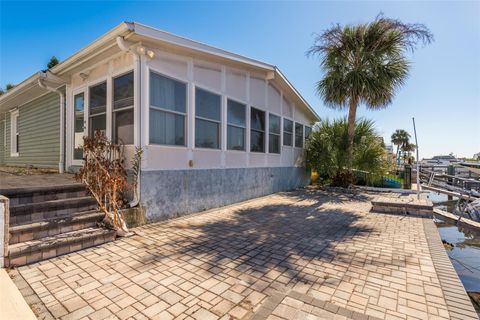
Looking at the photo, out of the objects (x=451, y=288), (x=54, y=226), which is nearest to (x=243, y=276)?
(x=451, y=288)

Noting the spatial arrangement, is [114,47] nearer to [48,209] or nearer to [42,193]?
[42,193]

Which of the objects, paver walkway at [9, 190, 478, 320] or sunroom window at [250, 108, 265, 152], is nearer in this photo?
paver walkway at [9, 190, 478, 320]

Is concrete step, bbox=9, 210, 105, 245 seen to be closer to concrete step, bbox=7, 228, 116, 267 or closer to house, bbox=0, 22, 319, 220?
concrete step, bbox=7, 228, 116, 267

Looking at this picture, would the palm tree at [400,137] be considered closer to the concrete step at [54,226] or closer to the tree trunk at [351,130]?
the tree trunk at [351,130]

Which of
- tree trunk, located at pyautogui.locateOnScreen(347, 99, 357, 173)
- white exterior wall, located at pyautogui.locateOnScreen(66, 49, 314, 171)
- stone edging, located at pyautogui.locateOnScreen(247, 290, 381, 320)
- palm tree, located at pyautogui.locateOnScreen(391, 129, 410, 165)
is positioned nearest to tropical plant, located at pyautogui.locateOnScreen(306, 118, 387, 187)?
tree trunk, located at pyautogui.locateOnScreen(347, 99, 357, 173)

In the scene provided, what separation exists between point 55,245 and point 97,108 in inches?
156

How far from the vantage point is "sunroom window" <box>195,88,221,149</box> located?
6.55m

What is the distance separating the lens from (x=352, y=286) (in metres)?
2.82

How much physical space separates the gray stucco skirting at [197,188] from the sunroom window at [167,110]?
0.83m

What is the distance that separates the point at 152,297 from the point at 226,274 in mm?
923

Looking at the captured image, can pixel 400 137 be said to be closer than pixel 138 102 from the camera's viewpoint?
No

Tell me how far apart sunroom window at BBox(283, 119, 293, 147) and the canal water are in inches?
246

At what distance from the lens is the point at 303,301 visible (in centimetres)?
246

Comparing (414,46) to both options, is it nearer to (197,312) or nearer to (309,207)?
(309,207)
